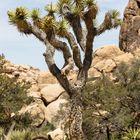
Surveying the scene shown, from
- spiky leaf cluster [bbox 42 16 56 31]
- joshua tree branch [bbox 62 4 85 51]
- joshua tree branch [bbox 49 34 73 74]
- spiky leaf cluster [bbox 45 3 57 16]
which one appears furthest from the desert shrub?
spiky leaf cluster [bbox 42 16 56 31]

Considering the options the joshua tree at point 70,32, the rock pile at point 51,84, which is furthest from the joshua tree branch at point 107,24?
the rock pile at point 51,84

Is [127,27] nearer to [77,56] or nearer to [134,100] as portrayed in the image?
[134,100]

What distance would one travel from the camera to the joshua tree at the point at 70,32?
1572cm

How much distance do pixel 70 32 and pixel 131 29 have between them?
125ft

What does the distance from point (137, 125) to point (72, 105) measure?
3.96m

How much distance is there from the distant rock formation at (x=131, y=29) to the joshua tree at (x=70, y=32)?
3626 cm

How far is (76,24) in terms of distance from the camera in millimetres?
16094

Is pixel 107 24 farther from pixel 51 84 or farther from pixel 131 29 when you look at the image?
pixel 131 29

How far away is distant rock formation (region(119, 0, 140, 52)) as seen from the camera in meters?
52.9

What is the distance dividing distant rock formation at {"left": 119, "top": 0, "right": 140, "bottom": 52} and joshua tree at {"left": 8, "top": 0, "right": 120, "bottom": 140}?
1427 inches

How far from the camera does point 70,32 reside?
16.7 meters

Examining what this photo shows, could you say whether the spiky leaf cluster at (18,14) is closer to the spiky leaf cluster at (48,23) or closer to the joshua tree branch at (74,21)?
the spiky leaf cluster at (48,23)

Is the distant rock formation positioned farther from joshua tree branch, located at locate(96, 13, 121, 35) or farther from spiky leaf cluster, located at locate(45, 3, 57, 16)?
joshua tree branch, located at locate(96, 13, 121, 35)

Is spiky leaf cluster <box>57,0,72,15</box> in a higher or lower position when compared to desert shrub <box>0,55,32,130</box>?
higher
